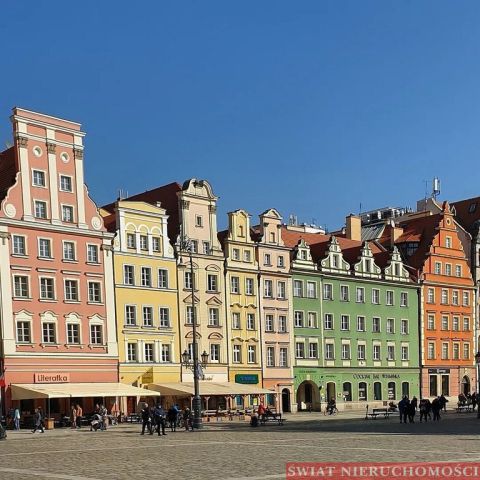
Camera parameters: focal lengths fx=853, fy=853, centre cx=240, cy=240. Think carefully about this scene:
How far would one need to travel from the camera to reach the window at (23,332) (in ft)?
174

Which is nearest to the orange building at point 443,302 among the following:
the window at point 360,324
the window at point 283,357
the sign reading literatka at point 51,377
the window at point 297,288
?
the window at point 360,324

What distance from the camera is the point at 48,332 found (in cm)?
5478

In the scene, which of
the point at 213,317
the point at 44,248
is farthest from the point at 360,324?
the point at 44,248

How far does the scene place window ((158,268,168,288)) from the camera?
62.0m

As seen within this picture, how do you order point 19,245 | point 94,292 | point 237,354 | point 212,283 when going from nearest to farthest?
point 19,245, point 94,292, point 212,283, point 237,354

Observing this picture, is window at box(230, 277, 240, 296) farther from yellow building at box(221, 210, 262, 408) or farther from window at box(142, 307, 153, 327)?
window at box(142, 307, 153, 327)

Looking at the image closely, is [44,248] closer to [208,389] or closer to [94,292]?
[94,292]

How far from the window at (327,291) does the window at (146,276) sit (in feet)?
60.7

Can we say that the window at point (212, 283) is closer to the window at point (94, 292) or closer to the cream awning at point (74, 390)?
the window at point (94, 292)

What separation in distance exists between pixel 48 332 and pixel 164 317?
32.8 ft

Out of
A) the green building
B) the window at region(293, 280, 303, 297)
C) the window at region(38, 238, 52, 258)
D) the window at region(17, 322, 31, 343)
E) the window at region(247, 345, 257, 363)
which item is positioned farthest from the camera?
the green building

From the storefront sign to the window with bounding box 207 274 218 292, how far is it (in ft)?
23.1

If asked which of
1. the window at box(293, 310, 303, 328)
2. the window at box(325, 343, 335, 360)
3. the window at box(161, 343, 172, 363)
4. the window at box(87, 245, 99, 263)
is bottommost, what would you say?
the window at box(325, 343, 335, 360)

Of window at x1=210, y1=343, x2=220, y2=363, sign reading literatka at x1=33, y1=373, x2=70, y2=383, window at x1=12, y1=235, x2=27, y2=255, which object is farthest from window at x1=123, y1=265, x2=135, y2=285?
window at x1=210, y1=343, x2=220, y2=363
